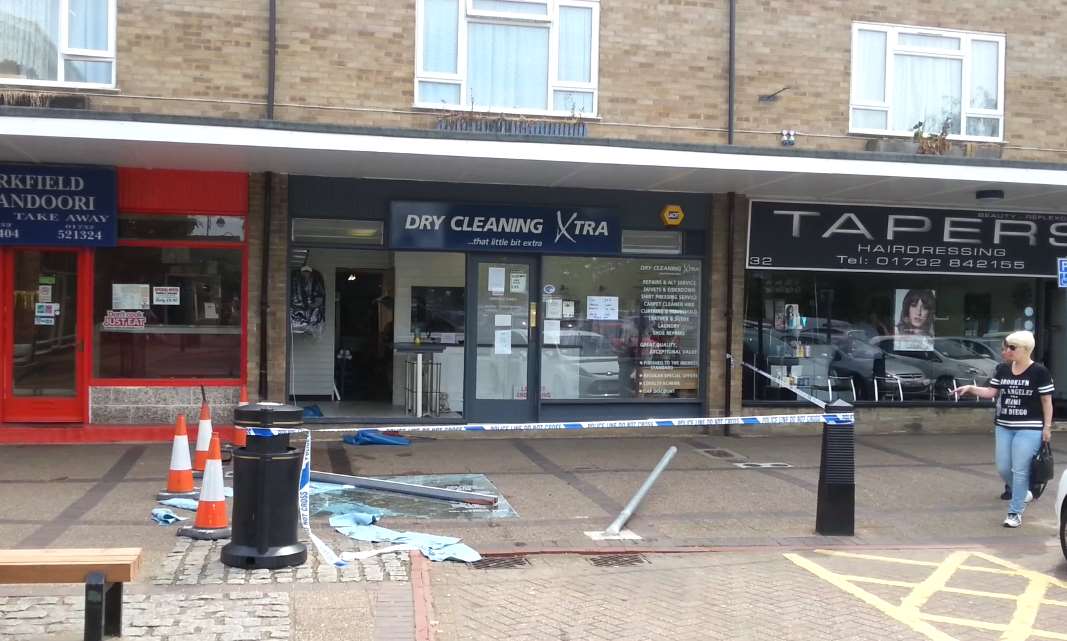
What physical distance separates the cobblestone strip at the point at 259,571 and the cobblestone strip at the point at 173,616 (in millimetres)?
288

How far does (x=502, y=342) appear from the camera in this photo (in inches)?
482

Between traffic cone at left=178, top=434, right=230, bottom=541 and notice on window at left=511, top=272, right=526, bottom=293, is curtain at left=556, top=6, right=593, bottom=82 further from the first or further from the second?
traffic cone at left=178, top=434, right=230, bottom=541

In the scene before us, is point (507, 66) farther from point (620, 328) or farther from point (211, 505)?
point (211, 505)

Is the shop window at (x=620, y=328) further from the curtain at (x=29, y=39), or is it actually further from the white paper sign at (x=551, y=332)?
the curtain at (x=29, y=39)

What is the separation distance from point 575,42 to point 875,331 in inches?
225

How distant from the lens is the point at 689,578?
21.2 feet

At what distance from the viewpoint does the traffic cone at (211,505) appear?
22.4 ft

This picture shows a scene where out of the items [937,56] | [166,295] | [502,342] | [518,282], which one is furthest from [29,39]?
[937,56]

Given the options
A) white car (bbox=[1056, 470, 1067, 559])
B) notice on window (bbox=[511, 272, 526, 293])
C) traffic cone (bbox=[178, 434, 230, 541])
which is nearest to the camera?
traffic cone (bbox=[178, 434, 230, 541])

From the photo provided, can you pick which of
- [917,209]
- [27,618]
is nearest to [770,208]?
[917,209]

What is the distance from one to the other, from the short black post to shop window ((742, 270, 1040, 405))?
511 centimetres

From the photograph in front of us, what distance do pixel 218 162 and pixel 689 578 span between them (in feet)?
23.2

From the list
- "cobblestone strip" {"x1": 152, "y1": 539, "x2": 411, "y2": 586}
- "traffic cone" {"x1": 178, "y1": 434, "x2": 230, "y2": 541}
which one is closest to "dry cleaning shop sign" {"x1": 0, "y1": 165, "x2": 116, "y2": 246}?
"traffic cone" {"x1": 178, "y1": 434, "x2": 230, "y2": 541}

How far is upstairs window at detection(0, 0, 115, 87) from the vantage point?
35.4 feet
